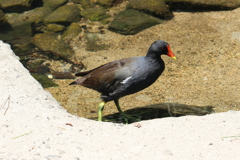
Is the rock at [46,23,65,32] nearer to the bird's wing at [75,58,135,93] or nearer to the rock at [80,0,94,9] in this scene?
the rock at [80,0,94,9]

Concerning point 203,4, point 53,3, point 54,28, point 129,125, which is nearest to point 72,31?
point 54,28

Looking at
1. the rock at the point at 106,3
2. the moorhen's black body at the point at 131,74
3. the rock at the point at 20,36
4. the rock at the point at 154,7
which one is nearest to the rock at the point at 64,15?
the rock at the point at 20,36

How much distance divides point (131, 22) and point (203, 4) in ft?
5.71

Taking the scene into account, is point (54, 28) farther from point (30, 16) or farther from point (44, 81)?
point (44, 81)

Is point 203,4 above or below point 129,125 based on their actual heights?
below

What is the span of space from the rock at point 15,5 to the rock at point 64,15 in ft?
2.53

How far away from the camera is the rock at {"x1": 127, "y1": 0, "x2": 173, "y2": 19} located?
7527 mm

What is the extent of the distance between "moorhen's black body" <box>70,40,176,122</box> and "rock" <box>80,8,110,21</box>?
3.66 metres

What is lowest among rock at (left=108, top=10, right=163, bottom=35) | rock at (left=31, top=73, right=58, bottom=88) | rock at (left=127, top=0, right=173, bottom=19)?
rock at (left=31, top=73, right=58, bottom=88)

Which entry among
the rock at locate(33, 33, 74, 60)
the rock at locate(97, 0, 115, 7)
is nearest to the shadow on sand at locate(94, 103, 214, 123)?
the rock at locate(33, 33, 74, 60)

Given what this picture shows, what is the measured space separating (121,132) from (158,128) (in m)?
0.37

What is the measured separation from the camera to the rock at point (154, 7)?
7.53 metres

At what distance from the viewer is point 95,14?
8.01 m

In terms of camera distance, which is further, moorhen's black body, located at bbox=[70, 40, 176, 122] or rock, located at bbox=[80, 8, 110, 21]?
rock, located at bbox=[80, 8, 110, 21]
